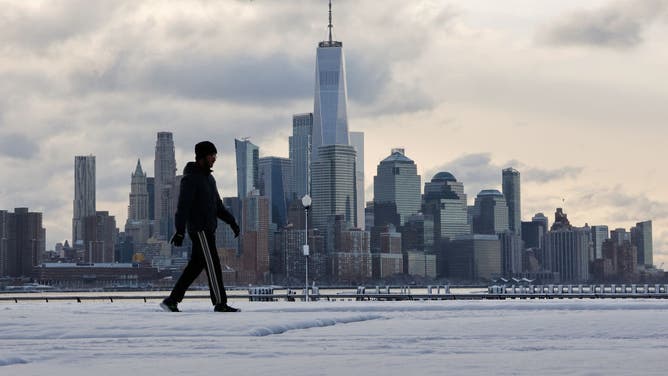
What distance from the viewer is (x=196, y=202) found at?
65.0ft

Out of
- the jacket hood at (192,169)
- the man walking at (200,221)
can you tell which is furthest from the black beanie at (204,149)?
the jacket hood at (192,169)

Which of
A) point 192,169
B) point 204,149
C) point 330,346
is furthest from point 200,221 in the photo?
point 330,346

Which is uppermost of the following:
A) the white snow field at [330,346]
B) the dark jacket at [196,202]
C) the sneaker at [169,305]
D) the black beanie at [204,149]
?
the black beanie at [204,149]

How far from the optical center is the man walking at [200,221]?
64.0 ft

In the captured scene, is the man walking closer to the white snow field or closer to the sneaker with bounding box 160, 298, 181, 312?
the sneaker with bounding box 160, 298, 181, 312

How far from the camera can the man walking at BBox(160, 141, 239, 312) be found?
64.0 ft

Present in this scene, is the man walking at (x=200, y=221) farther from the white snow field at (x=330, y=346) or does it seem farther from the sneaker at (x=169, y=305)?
the white snow field at (x=330, y=346)

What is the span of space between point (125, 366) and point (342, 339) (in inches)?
149

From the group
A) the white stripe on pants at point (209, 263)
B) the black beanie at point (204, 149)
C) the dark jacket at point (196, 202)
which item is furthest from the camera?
the black beanie at point (204, 149)

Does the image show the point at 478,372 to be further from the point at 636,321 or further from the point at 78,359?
the point at 636,321

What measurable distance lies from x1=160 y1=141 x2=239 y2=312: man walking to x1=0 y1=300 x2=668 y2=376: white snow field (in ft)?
8.52

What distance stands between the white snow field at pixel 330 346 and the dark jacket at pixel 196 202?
279 cm

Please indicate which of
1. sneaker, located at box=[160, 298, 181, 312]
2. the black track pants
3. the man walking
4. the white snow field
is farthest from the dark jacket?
the white snow field

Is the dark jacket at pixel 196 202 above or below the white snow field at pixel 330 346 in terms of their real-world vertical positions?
above
